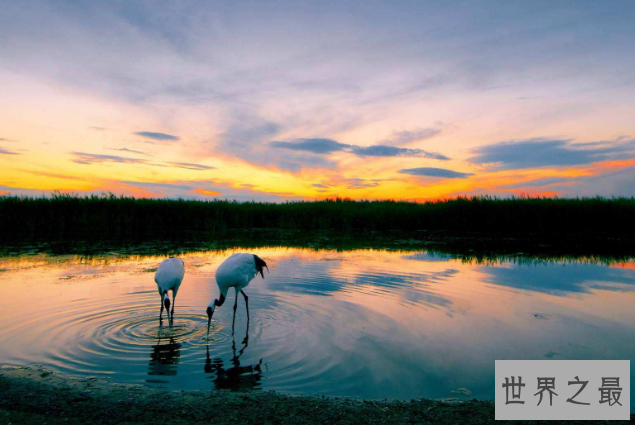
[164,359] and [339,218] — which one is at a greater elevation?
[339,218]

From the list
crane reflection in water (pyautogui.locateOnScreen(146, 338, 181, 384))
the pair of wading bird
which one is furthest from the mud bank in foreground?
the pair of wading bird

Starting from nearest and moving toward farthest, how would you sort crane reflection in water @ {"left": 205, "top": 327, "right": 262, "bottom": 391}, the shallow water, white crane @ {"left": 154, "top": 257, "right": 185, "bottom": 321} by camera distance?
1. crane reflection in water @ {"left": 205, "top": 327, "right": 262, "bottom": 391}
2. the shallow water
3. white crane @ {"left": 154, "top": 257, "right": 185, "bottom": 321}

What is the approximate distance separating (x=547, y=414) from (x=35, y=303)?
909 cm

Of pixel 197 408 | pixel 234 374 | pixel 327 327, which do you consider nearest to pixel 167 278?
pixel 327 327

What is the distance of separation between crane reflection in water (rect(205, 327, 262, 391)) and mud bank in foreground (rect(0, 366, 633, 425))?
30 centimetres

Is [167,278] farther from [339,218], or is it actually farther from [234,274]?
[339,218]

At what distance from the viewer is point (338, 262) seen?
14.5 m

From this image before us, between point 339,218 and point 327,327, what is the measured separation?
83.8ft

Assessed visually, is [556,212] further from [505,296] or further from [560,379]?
[560,379]

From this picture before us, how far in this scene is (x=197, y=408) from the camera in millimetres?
4312

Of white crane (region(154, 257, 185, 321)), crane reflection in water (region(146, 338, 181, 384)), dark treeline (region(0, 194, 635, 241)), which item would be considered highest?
dark treeline (region(0, 194, 635, 241))

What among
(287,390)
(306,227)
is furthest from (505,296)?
(306,227)

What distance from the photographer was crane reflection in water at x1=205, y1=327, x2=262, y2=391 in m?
5.06

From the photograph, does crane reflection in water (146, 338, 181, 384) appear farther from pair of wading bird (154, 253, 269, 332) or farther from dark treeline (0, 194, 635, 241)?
dark treeline (0, 194, 635, 241)
